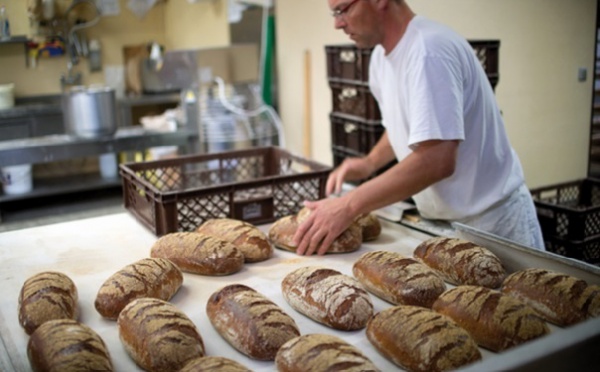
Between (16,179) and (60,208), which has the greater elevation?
(16,179)

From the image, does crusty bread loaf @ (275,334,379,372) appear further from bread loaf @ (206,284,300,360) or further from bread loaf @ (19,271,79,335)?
bread loaf @ (19,271,79,335)

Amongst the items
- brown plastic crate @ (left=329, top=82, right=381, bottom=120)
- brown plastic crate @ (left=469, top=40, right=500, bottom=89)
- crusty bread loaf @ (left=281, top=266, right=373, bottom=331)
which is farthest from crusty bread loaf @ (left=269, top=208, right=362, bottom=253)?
brown plastic crate @ (left=329, top=82, right=381, bottom=120)

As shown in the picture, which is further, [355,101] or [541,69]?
[355,101]

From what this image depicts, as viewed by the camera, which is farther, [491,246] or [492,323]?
[491,246]

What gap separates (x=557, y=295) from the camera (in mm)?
1346

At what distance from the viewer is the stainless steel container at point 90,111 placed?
168 inches

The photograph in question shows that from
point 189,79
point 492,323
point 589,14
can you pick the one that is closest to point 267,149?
point 589,14

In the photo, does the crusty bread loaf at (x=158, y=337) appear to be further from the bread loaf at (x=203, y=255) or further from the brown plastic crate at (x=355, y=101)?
the brown plastic crate at (x=355, y=101)

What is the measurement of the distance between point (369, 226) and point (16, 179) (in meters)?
3.90

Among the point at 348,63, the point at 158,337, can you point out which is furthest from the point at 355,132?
the point at 158,337

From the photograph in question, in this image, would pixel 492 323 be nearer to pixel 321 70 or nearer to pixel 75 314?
pixel 75 314

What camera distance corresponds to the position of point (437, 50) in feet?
5.91

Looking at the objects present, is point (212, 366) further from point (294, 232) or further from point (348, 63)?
point (348, 63)

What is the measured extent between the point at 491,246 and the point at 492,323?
18.3 inches
